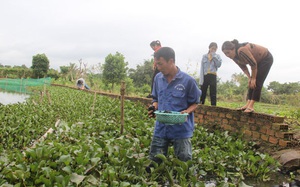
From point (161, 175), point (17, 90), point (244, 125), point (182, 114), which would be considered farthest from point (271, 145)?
point (17, 90)

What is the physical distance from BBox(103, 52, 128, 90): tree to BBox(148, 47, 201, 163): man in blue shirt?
18.0 m

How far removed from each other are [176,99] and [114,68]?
18377 millimetres

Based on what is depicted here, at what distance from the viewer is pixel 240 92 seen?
2345 cm

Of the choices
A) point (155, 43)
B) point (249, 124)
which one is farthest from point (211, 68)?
point (249, 124)

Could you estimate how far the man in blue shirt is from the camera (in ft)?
9.95

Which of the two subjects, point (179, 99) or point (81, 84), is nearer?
point (179, 99)

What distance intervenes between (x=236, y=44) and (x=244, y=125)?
1.51 metres

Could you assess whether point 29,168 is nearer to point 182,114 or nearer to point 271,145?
point 182,114

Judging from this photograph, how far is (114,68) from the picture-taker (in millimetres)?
21203

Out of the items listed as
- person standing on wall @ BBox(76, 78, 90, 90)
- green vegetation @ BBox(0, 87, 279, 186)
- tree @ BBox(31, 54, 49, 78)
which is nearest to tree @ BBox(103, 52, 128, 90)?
person standing on wall @ BBox(76, 78, 90, 90)

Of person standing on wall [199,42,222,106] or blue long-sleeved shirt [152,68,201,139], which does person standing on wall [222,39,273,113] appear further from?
blue long-sleeved shirt [152,68,201,139]

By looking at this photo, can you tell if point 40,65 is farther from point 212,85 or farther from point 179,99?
point 179,99

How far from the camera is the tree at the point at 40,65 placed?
37844 millimetres

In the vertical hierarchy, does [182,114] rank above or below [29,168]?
above
